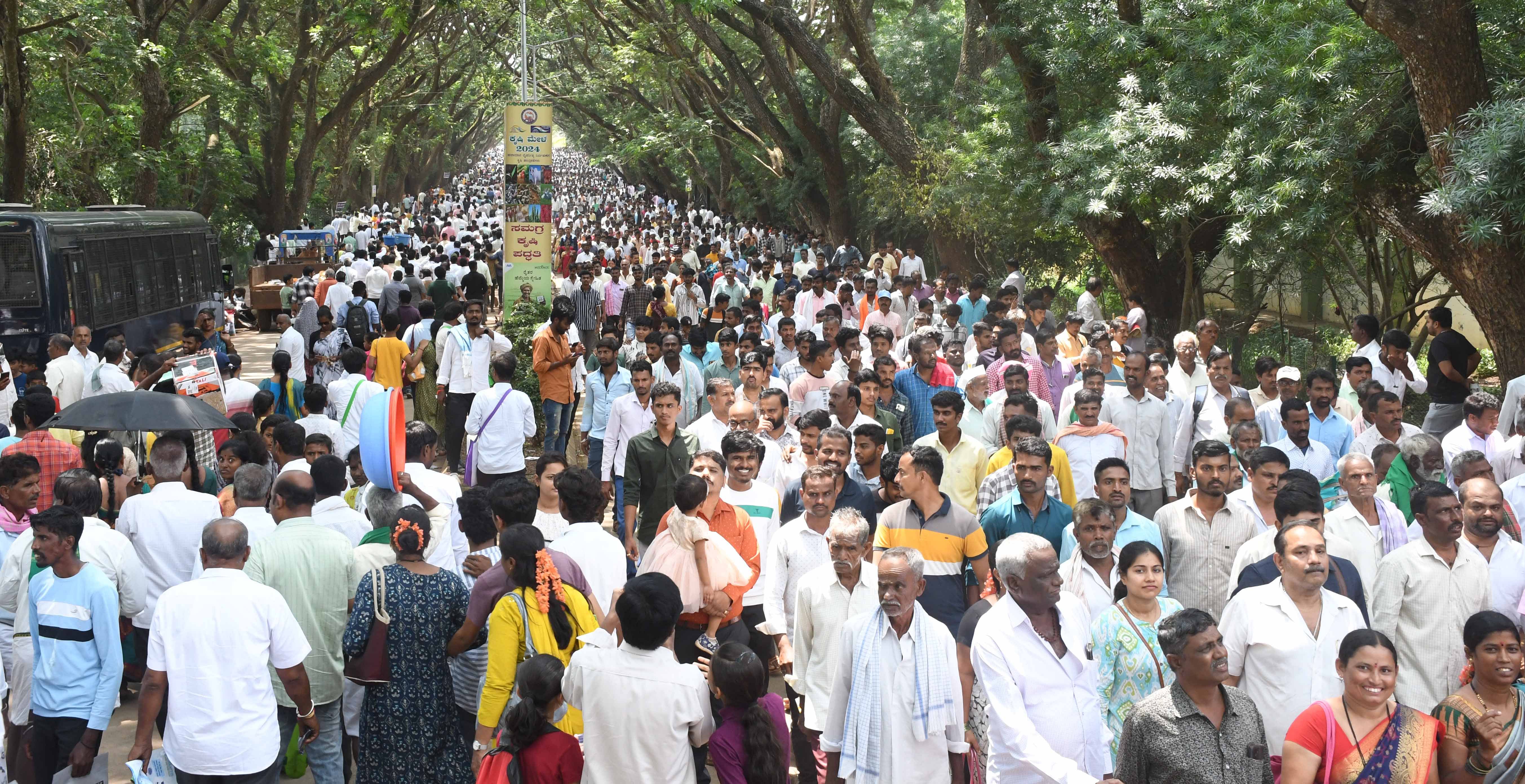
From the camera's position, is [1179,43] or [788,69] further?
[788,69]

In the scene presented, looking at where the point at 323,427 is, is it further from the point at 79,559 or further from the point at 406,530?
the point at 406,530

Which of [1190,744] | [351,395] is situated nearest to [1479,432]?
[1190,744]

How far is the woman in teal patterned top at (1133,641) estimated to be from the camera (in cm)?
466

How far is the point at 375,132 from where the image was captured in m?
41.8

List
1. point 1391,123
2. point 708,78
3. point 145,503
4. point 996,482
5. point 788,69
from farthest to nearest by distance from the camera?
point 708,78, point 788,69, point 1391,123, point 996,482, point 145,503

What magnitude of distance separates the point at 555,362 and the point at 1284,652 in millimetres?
7510

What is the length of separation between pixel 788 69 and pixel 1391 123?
49.9 ft

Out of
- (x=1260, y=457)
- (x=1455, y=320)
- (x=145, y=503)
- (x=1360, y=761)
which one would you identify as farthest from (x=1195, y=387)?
(x=1455, y=320)

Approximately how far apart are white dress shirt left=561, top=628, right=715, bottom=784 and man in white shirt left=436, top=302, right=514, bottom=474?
22.3ft

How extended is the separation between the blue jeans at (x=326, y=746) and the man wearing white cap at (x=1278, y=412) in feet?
19.0

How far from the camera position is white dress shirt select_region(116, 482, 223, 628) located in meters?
6.05

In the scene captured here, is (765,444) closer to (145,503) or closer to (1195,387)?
(145,503)

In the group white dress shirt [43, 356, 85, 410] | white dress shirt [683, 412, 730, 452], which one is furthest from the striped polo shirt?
white dress shirt [43, 356, 85, 410]

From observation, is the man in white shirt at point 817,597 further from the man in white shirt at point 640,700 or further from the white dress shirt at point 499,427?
the white dress shirt at point 499,427
